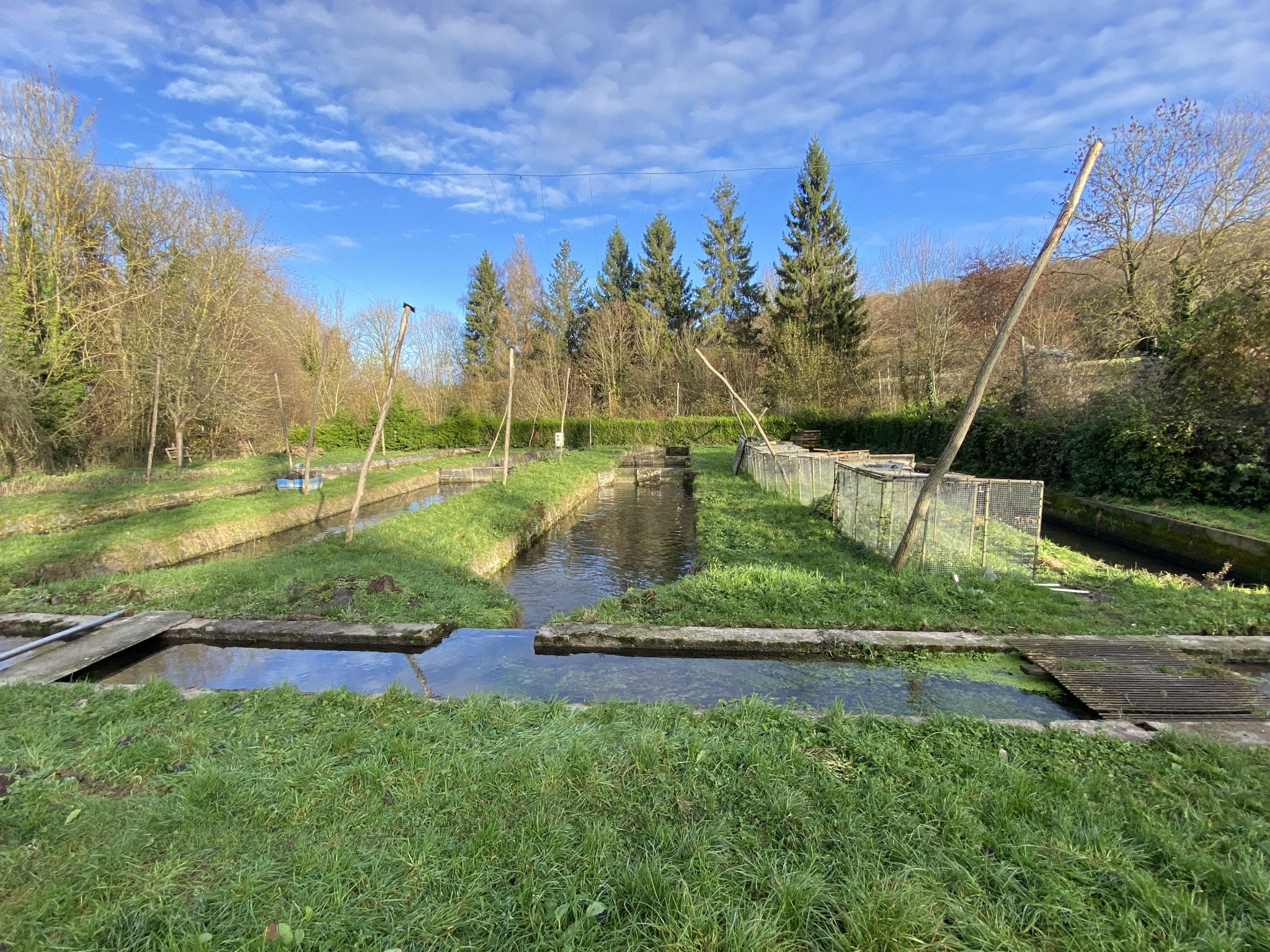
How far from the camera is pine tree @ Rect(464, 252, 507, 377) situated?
1547 inches

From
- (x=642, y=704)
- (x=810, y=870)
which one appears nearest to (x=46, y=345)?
(x=642, y=704)

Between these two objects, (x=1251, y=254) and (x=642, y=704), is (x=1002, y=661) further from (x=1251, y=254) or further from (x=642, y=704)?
(x=1251, y=254)

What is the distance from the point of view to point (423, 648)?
543 centimetres

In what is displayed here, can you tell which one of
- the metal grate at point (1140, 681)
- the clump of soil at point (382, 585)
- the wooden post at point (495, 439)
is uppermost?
the wooden post at point (495, 439)

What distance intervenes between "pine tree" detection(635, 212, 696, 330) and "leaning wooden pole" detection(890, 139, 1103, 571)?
30765 millimetres

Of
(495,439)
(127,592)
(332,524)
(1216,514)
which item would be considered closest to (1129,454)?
(1216,514)

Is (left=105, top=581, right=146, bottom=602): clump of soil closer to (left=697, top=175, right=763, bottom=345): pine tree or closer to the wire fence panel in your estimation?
the wire fence panel

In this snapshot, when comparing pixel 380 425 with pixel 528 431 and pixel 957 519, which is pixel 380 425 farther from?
pixel 528 431

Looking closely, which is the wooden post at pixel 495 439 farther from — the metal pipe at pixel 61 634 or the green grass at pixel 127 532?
the metal pipe at pixel 61 634

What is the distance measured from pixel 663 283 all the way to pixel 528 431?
13.4 metres

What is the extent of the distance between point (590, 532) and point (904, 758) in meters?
9.99

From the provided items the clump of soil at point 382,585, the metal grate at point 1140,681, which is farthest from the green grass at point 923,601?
the clump of soil at point 382,585

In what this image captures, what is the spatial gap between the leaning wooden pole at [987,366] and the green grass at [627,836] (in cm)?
348

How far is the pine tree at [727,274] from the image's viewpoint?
35656 mm
